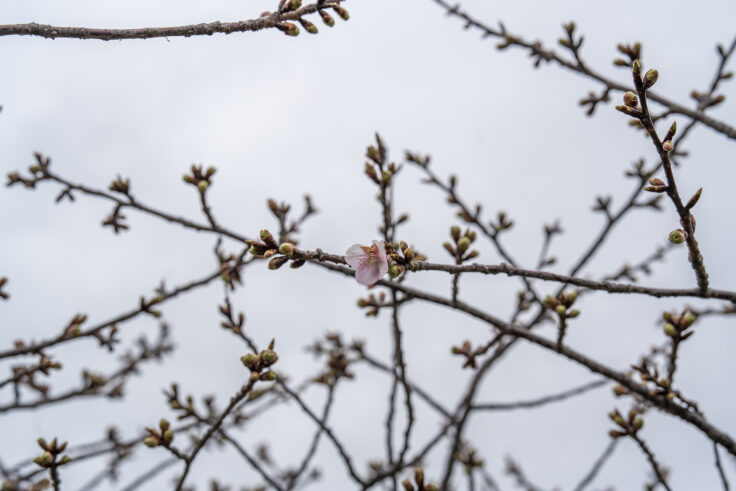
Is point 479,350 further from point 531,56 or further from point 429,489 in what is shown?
point 531,56

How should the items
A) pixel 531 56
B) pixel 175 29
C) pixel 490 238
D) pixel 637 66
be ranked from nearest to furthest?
pixel 637 66 < pixel 175 29 < pixel 490 238 < pixel 531 56

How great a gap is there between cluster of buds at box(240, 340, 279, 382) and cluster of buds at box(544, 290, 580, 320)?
134 centimetres

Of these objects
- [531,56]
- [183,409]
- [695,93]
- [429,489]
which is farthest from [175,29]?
[695,93]

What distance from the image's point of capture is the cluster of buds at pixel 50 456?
7.49 ft

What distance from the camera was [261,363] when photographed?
228 cm

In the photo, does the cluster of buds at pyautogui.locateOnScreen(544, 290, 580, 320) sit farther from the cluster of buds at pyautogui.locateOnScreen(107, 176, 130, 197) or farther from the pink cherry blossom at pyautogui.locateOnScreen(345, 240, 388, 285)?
the cluster of buds at pyautogui.locateOnScreen(107, 176, 130, 197)

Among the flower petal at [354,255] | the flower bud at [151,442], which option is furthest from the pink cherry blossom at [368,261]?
the flower bud at [151,442]

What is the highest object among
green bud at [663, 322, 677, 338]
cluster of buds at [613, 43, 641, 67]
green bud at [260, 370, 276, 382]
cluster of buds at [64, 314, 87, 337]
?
cluster of buds at [613, 43, 641, 67]

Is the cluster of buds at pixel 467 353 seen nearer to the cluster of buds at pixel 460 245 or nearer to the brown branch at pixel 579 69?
the cluster of buds at pixel 460 245

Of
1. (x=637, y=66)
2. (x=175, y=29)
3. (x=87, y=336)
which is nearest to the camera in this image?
(x=637, y=66)

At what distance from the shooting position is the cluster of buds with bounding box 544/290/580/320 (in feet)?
7.56

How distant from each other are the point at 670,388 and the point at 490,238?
1567 mm

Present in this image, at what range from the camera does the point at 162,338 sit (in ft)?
21.4

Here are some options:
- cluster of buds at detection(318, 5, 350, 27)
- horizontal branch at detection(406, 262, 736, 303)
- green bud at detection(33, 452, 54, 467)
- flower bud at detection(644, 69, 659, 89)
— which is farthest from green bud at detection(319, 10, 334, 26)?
green bud at detection(33, 452, 54, 467)
